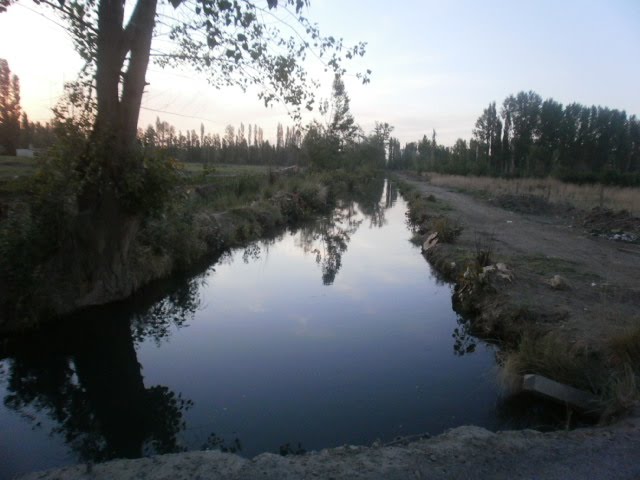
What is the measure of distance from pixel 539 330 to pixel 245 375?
4.41 meters

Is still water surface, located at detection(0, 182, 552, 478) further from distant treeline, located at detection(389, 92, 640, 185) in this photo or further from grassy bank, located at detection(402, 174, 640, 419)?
distant treeline, located at detection(389, 92, 640, 185)

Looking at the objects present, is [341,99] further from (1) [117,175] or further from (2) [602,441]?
(2) [602,441]

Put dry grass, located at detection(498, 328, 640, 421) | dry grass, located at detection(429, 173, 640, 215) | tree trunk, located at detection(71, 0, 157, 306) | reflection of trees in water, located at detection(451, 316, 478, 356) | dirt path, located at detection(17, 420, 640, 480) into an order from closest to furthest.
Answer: dirt path, located at detection(17, 420, 640, 480), dry grass, located at detection(498, 328, 640, 421), reflection of trees in water, located at detection(451, 316, 478, 356), tree trunk, located at detection(71, 0, 157, 306), dry grass, located at detection(429, 173, 640, 215)

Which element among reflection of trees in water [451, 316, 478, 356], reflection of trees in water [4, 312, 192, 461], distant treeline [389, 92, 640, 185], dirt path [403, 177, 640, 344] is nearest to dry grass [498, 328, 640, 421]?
dirt path [403, 177, 640, 344]

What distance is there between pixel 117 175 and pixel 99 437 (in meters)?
4.86

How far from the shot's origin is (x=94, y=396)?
5.66 m

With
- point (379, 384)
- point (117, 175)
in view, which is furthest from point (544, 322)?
point (117, 175)

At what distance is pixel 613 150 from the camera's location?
58.8 meters

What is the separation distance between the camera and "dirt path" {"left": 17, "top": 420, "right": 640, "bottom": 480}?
11.2 feet

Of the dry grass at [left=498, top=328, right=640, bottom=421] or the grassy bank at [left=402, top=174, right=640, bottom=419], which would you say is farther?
the grassy bank at [left=402, top=174, right=640, bottom=419]

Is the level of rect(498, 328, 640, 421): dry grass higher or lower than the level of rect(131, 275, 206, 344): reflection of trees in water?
higher

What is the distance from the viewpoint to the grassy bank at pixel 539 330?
17.0 feet

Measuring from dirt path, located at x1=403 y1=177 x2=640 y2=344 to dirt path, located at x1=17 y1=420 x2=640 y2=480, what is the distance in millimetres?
2700

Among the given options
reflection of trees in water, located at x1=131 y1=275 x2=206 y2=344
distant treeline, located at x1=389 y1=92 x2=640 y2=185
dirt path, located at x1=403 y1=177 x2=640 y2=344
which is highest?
distant treeline, located at x1=389 y1=92 x2=640 y2=185
